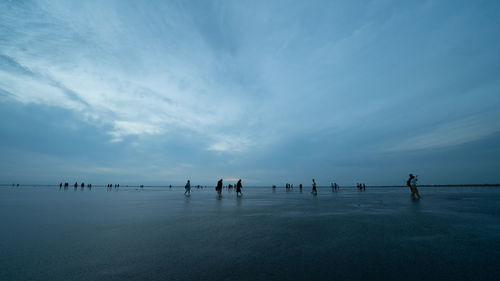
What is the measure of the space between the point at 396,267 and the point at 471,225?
20.7 feet

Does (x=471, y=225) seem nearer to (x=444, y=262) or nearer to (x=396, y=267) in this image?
(x=444, y=262)

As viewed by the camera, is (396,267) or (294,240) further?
(294,240)

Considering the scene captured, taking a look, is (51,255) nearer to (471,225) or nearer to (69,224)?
(69,224)

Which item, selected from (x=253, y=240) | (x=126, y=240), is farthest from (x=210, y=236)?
(x=126, y=240)

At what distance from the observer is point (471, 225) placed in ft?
24.8

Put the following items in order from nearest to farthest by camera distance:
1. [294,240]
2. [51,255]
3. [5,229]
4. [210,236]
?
[51,255]
[294,240]
[210,236]
[5,229]

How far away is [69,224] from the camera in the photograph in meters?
8.11

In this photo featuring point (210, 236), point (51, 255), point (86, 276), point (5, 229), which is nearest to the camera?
point (86, 276)

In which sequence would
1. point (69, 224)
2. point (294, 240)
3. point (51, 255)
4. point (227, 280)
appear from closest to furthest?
point (227, 280), point (51, 255), point (294, 240), point (69, 224)

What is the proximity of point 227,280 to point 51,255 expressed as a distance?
13.9 ft

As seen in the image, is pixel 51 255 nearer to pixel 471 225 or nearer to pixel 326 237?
pixel 326 237

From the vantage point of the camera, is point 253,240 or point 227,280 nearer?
point 227,280

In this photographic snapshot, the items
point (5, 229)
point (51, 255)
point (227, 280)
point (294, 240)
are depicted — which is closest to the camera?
point (227, 280)

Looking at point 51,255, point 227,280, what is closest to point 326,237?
point 227,280
